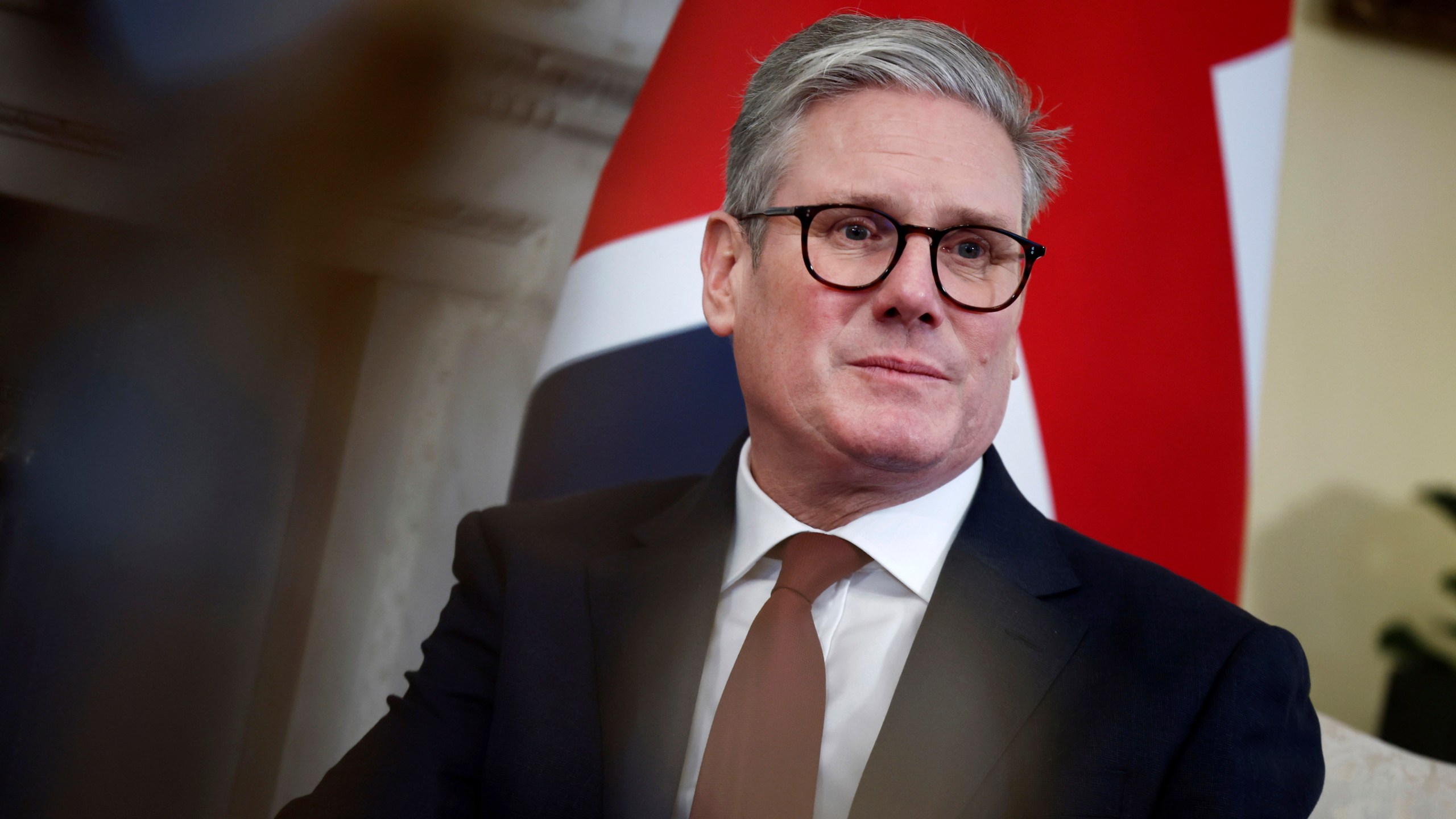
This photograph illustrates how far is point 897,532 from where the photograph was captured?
2.73ft

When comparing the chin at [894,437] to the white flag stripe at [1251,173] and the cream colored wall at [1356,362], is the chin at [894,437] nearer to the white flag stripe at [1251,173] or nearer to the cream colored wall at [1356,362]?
the white flag stripe at [1251,173]

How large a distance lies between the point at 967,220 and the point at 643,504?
44 cm

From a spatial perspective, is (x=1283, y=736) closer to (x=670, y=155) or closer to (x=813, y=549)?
(x=813, y=549)

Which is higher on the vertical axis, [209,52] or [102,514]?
[209,52]

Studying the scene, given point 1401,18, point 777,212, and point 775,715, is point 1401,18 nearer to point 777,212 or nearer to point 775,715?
point 777,212

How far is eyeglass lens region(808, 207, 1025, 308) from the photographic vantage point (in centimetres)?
77

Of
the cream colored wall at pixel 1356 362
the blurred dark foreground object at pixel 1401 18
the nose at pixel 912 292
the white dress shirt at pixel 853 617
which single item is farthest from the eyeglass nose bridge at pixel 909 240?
the blurred dark foreground object at pixel 1401 18

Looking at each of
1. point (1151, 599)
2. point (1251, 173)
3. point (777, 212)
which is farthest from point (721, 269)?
point (1251, 173)

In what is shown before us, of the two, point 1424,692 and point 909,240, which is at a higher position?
point 909,240

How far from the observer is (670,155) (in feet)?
3.82

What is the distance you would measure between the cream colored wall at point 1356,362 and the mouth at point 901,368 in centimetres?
110

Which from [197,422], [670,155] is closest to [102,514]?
[197,422]

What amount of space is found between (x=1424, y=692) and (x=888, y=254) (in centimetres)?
132

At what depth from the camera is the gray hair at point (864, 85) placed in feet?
2.61
